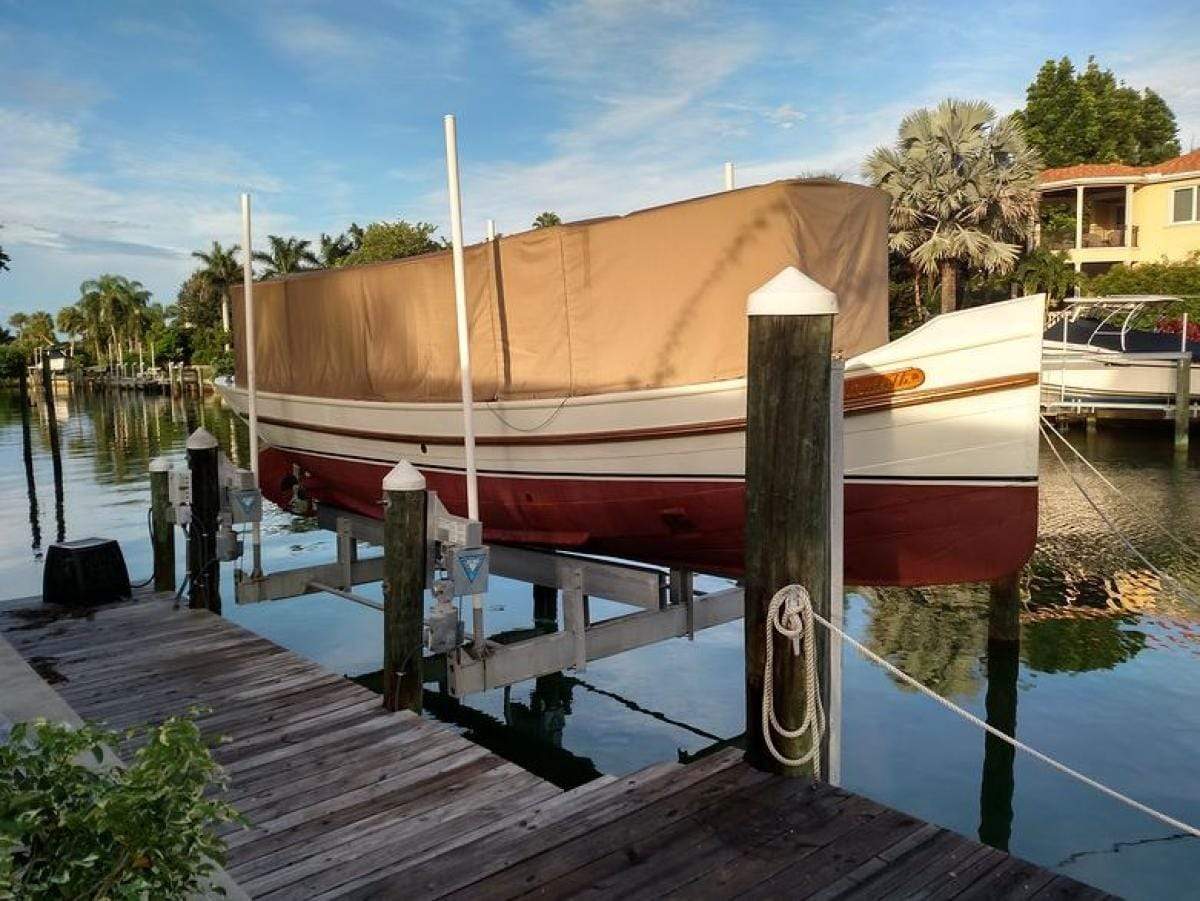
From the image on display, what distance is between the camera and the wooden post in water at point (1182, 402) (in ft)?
79.9

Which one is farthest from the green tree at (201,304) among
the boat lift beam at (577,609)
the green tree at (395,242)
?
the boat lift beam at (577,609)

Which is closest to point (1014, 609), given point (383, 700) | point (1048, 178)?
point (383, 700)

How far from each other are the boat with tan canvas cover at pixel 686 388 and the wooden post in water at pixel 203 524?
1.67 metres

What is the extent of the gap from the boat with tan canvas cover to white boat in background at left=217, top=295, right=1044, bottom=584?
0.01 m

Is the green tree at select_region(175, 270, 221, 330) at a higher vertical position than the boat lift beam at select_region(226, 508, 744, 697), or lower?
higher

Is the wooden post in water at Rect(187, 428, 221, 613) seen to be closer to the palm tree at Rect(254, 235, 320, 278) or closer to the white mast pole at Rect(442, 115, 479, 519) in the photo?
the white mast pole at Rect(442, 115, 479, 519)

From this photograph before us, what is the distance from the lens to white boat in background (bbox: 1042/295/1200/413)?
26.4m

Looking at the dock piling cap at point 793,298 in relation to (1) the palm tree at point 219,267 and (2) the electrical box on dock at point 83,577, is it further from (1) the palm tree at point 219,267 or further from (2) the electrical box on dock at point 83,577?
(1) the palm tree at point 219,267

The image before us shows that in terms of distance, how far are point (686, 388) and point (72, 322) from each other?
148m

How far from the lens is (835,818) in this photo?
4.31 m

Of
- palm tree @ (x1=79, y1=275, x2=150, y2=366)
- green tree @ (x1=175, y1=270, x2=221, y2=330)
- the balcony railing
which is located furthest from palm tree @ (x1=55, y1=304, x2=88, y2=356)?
the balcony railing

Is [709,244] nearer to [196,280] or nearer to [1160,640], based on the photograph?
[1160,640]

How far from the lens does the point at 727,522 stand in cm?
731

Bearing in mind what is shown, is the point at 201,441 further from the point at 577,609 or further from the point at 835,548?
the point at 835,548
